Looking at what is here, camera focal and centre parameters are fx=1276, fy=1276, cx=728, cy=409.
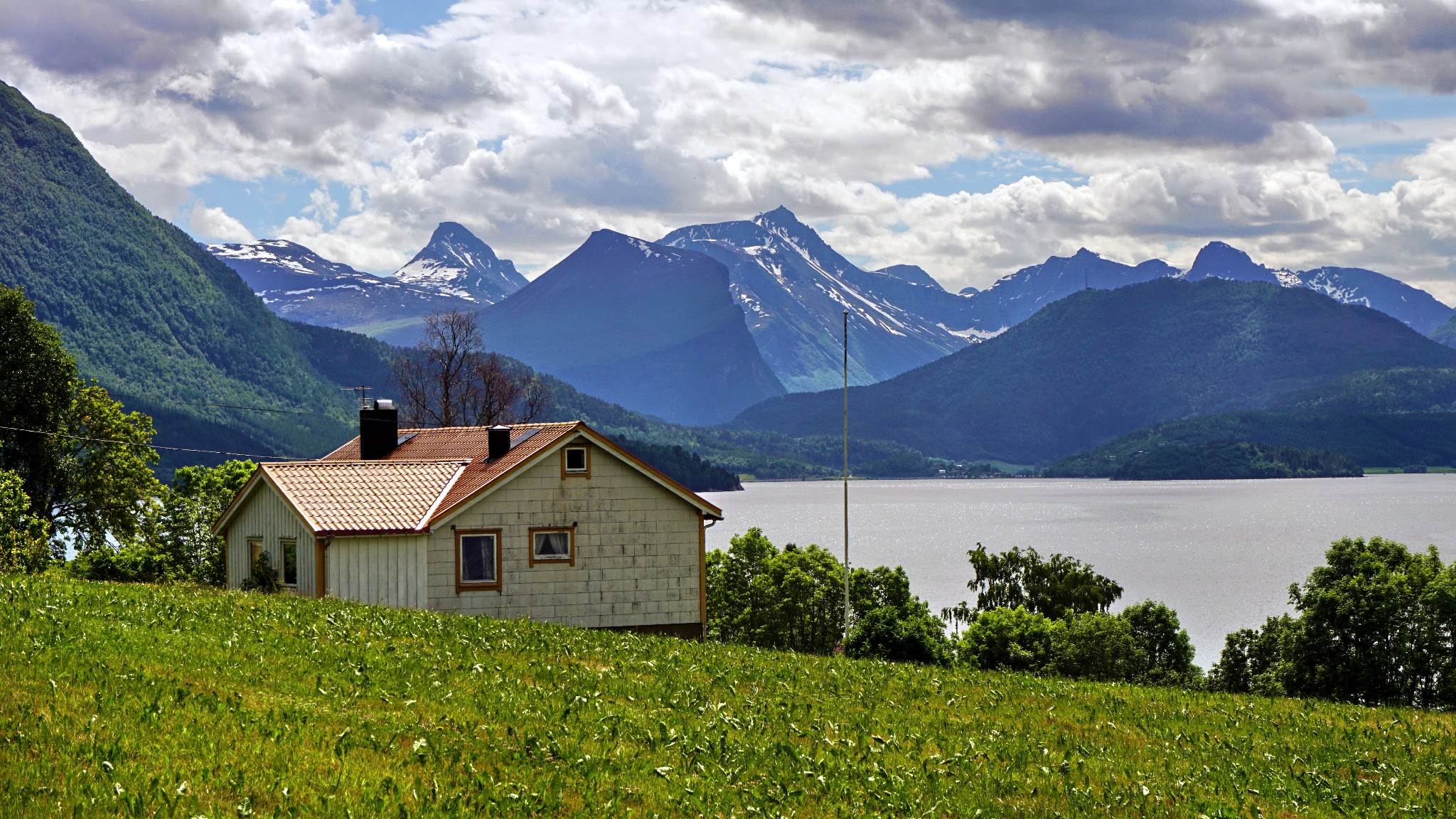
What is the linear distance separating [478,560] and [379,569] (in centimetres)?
290

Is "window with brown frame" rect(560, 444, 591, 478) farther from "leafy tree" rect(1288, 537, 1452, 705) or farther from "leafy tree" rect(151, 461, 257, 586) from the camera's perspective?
"leafy tree" rect(1288, 537, 1452, 705)

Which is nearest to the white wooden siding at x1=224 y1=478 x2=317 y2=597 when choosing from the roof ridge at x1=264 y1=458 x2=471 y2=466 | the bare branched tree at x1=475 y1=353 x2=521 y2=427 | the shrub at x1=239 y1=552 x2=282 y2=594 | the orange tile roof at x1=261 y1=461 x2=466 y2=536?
the shrub at x1=239 y1=552 x2=282 y2=594

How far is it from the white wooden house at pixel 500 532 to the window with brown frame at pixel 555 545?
43 mm

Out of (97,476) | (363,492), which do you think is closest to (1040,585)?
(363,492)

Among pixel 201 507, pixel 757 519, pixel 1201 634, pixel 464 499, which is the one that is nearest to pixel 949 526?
pixel 757 519

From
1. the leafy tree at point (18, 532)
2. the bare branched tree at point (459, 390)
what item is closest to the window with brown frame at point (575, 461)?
the leafy tree at point (18, 532)

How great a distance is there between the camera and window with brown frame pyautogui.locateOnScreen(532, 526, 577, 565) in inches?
1522

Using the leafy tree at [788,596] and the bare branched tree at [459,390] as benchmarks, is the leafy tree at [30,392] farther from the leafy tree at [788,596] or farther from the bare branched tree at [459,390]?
the leafy tree at [788,596]

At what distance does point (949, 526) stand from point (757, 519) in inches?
1176

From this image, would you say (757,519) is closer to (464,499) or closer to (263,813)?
(464,499)

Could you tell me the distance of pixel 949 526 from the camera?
19000 centimetres

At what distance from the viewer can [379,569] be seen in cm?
3681

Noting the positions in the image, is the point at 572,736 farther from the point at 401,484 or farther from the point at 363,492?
the point at 401,484

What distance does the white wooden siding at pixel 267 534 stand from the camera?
3681cm
